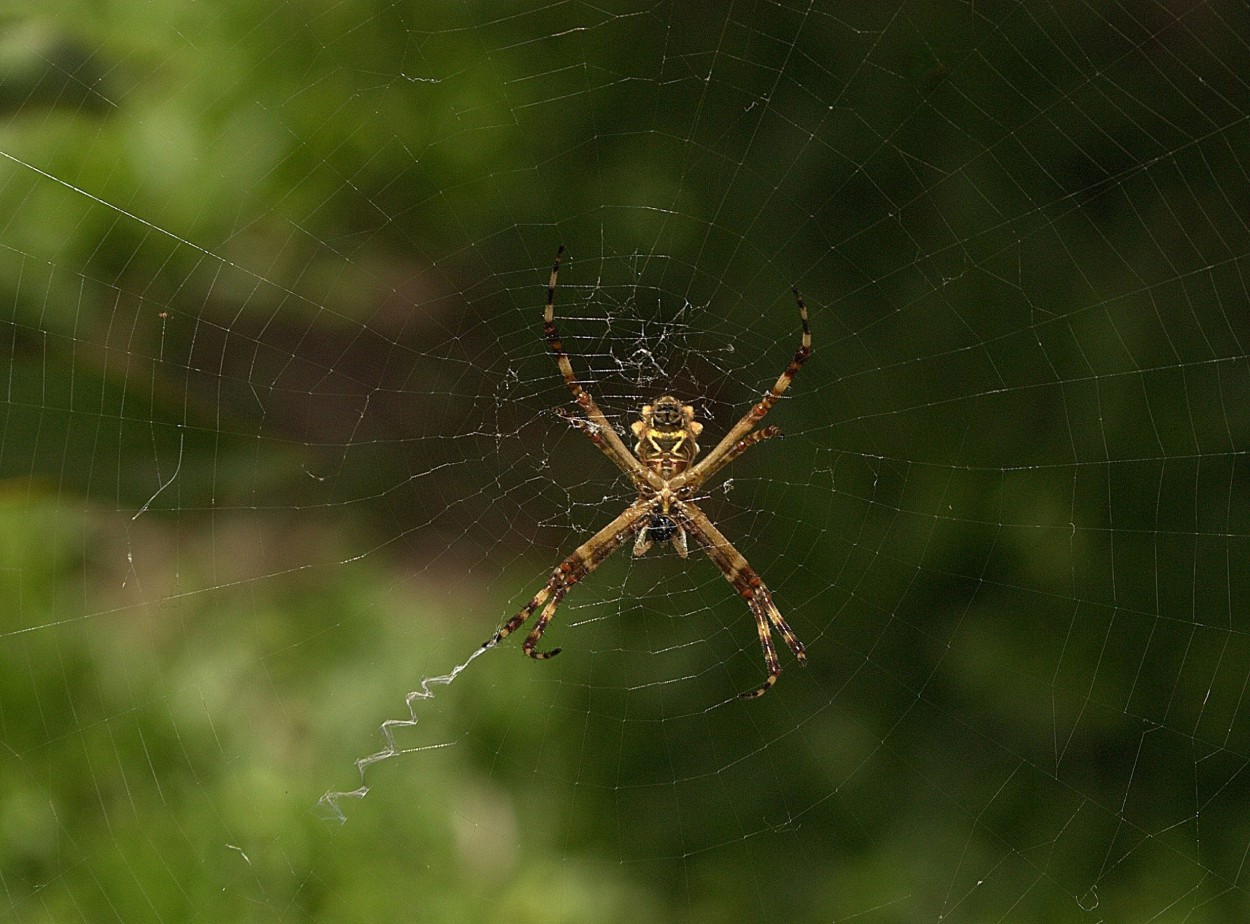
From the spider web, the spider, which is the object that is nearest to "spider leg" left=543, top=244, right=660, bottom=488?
the spider

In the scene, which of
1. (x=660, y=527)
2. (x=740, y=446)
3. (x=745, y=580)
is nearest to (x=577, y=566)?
(x=660, y=527)

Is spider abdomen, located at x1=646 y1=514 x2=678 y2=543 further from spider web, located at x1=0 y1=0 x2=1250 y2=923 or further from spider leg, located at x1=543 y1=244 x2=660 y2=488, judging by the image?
spider web, located at x1=0 y1=0 x2=1250 y2=923

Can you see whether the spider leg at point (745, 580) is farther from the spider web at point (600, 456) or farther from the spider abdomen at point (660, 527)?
the spider web at point (600, 456)

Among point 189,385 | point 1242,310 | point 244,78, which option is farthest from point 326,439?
point 1242,310

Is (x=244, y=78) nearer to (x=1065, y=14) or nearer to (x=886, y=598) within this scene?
(x=1065, y=14)

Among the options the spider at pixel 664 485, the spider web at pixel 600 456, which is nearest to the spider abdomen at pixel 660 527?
the spider at pixel 664 485

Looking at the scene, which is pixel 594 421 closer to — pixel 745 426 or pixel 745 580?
pixel 745 426
